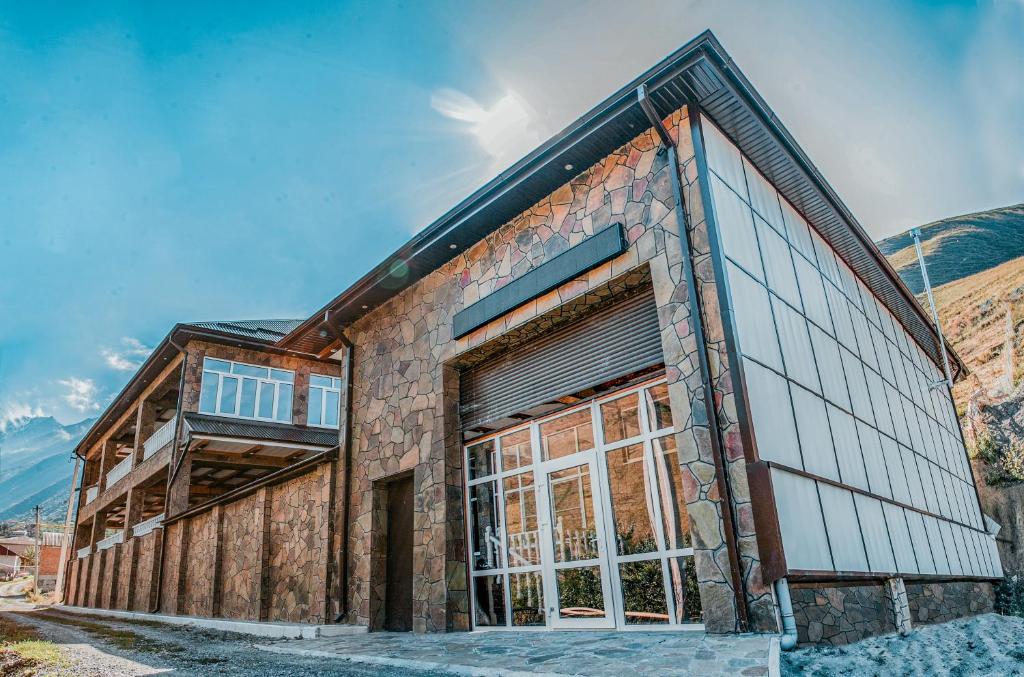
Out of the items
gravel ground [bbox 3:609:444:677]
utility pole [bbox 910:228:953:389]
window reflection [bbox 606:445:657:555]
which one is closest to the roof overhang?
gravel ground [bbox 3:609:444:677]

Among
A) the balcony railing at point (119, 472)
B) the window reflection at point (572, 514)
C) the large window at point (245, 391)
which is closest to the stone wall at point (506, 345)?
the window reflection at point (572, 514)

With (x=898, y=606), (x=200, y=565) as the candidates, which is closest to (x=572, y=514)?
(x=898, y=606)

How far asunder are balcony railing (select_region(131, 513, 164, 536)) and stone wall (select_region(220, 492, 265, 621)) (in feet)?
17.1

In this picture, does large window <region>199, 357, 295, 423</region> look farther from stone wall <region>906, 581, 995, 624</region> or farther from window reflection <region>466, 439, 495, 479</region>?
stone wall <region>906, 581, 995, 624</region>

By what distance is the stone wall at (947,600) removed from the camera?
8.07 meters

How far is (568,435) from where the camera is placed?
770 cm

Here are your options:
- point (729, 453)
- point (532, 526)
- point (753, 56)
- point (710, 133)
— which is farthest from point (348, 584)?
point (753, 56)

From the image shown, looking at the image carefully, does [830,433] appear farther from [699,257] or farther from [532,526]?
[532,526]

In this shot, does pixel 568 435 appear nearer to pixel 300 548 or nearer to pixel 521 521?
pixel 521 521

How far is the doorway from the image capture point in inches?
357

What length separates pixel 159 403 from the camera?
22.5m

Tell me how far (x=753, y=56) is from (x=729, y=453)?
5173mm

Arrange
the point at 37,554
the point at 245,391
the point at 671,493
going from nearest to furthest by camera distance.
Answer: the point at 671,493 < the point at 245,391 < the point at 37,554

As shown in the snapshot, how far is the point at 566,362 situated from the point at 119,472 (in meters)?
21.3
